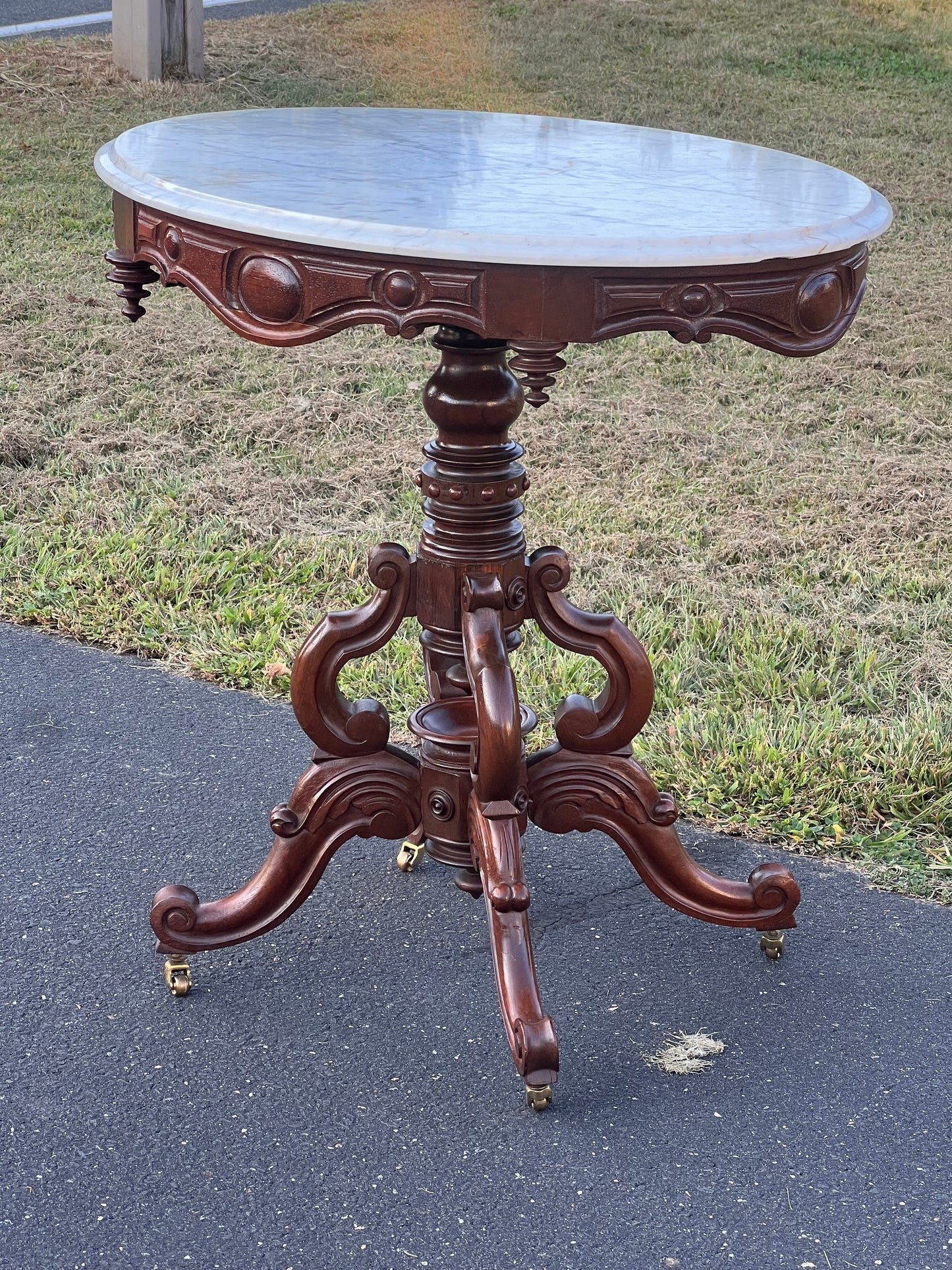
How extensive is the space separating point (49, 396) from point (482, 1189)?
3316 millimetres

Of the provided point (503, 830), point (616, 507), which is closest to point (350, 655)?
point (503, 830)

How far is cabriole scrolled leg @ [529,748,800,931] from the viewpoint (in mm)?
1926

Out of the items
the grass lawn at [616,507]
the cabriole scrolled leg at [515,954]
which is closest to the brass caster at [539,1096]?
the cabriole scrolled leg at [515,954]

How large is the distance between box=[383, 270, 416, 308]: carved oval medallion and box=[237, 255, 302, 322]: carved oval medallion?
11 centimetres

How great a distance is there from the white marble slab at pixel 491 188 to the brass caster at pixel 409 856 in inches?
41.3

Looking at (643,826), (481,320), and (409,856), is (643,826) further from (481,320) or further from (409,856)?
(481,320)

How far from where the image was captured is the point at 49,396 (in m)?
4.26

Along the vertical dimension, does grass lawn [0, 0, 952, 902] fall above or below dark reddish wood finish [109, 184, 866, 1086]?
below

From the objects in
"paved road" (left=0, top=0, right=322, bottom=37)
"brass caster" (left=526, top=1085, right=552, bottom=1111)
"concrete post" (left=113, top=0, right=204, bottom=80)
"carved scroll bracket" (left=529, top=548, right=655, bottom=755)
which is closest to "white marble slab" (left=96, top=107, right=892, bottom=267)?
"carved scroll bracket" (left=529, top=548, right=655, bottom=755)

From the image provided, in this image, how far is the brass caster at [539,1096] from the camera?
5.46ft

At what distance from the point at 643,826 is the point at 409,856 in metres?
0.46

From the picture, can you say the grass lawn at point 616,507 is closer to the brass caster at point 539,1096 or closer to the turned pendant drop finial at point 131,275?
the brass caster at point 539,1096

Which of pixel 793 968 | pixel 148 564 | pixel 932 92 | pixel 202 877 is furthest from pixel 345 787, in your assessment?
pixel 932 92

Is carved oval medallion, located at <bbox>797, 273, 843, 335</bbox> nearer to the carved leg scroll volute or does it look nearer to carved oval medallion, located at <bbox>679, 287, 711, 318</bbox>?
carved oval medallion, located at <bbox>679, 287, 711, 318</bbox>
